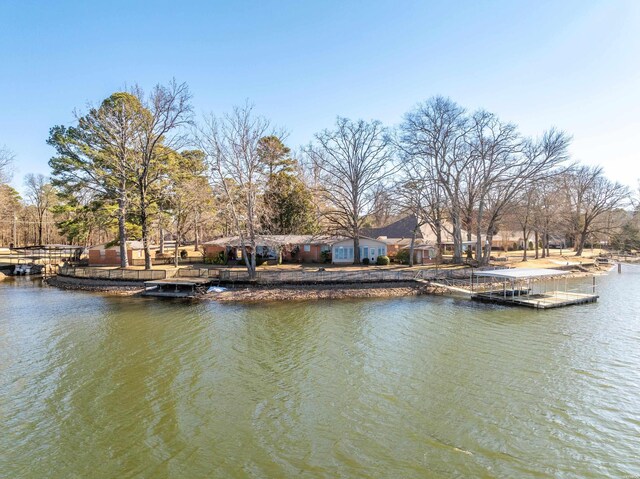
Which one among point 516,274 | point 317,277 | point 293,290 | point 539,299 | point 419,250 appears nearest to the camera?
point 539,299

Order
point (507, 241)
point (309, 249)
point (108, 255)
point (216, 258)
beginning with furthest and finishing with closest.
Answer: point (507, 241), point (309, 249), point (108, 255), point (216, 258)

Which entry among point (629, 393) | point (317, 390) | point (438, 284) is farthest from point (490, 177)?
point (317, 390)

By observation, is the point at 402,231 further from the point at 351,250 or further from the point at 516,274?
the point at 516,274

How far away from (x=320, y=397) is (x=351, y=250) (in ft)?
102

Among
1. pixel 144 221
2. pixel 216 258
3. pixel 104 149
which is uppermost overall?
pixel 104 149

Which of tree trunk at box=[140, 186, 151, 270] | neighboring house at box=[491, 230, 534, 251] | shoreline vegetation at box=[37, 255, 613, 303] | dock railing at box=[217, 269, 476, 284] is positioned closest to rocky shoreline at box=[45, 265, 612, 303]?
shoreline vegetation at box=[37, 255, 613, 303]

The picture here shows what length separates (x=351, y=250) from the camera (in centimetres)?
4200

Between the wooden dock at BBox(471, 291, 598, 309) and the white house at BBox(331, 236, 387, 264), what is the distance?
16.0 m

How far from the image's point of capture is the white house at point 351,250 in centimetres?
4181

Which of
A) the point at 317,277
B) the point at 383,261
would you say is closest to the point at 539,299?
the point at 317,277

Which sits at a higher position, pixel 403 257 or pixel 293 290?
pixel 403 257

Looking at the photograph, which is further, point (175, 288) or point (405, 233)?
point (405, 233)

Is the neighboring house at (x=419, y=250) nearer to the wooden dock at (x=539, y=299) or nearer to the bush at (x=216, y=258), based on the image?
the wooden dock at (x=539, y=299)

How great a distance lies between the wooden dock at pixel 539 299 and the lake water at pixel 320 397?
3293mm
